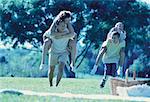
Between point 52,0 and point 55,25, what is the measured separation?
16.6 meters

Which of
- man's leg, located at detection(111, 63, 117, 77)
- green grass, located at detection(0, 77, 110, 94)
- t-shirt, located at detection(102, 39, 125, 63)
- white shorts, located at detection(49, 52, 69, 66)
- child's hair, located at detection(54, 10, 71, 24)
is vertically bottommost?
green grass, located at detection(0, 77, 110, 94)

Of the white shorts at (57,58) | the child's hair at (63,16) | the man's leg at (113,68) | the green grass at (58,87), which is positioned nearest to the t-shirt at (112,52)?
the man's leg at (113,68)

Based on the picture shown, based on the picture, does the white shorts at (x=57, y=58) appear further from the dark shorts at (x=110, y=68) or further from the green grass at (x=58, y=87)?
the dark shorts at (x=110, y=68)

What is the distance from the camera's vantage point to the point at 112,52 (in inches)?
364

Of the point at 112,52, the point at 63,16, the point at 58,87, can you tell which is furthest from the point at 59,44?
the point at 112,52

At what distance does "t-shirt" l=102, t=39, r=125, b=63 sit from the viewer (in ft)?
29.9

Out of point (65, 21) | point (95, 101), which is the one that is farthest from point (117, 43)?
point (95, 101)

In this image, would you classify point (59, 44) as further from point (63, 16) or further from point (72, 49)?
point (63, 16)

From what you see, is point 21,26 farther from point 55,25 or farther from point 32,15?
point 55,25

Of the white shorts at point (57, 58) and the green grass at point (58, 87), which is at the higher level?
the white shorts at point (57, 58)

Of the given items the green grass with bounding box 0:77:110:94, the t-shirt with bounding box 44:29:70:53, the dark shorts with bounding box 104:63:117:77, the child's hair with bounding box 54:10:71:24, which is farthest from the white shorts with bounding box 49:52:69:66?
the dark shorts with bounding box 104:63:117:77

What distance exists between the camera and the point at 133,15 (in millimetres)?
25484

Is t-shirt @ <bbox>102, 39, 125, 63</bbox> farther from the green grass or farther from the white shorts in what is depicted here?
the white shorts

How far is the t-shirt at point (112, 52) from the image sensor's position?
29.9 ft
